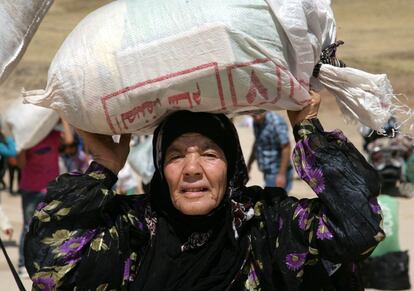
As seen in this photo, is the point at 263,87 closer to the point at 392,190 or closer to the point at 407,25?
the point at 392,190

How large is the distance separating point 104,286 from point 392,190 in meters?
11.2

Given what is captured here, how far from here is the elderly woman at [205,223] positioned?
3264mm

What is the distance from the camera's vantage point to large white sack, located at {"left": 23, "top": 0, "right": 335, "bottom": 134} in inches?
125

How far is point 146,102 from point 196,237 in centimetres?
47

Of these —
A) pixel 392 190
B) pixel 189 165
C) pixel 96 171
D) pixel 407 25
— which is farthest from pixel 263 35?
pixel 407 25

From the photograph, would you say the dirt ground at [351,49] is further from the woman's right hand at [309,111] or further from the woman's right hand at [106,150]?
the woman's right hand at [309,111]

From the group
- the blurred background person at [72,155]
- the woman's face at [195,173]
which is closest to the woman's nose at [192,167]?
the woman's face at [195,173]

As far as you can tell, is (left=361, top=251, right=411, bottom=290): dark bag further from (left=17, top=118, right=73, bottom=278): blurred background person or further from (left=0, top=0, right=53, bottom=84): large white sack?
(left=0, top=0, right=53, bottom=84): large white sack

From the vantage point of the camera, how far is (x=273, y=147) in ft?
31.8

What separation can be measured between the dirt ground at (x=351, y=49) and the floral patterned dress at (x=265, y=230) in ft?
31.2

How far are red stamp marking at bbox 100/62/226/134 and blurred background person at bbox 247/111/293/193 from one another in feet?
20.0

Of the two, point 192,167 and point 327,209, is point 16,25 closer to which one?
point 192,167

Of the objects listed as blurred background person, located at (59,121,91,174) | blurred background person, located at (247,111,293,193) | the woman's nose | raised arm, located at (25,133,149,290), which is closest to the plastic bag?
blurred background person, located at (59,121,91,174)

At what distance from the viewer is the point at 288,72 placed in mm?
3256
